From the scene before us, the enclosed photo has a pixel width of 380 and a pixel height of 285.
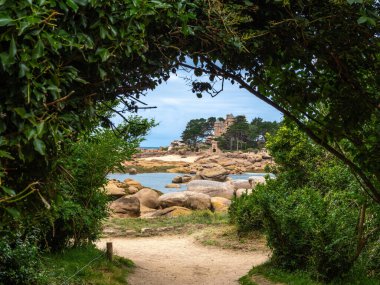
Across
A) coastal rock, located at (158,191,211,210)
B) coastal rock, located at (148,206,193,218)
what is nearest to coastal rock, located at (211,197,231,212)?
coastal rock, located at (158,191,211,210)

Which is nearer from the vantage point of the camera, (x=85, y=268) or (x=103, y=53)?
(x=103, y=53)

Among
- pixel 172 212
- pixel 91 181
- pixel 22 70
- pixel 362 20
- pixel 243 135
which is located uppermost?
pixel 243 135

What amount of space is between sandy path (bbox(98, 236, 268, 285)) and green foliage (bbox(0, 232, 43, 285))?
2.64m

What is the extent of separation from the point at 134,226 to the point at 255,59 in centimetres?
1207

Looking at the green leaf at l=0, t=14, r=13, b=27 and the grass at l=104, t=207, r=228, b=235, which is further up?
the green leaf at l=0, t=14, r=13, b=27

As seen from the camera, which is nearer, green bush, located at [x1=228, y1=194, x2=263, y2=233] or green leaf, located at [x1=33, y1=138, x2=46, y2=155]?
green leaf, located at [x1=33, y1=138, x2=46, y2=155]

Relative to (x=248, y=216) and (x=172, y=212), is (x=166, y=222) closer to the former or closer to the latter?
(x=172, y=212)

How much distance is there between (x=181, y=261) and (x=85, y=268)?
3.69m

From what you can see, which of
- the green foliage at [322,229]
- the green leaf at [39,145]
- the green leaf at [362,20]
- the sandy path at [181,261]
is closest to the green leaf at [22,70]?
the green leaf at [39,145]

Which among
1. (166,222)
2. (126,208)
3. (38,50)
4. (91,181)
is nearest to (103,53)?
(38,50)

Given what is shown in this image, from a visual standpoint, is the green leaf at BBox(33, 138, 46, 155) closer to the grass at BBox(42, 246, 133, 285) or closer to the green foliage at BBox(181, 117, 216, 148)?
the grass at BBox(42, 246, 133, 285)

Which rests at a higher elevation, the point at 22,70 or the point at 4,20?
the point at 4,20

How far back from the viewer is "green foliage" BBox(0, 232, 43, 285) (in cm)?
523

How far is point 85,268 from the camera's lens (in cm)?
716
